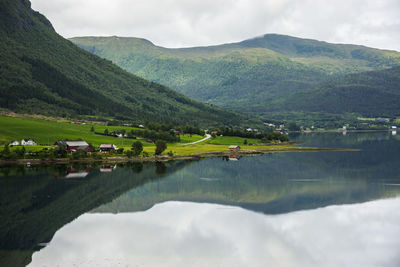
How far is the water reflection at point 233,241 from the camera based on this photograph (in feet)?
136

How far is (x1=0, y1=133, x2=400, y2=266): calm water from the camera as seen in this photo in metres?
42.9

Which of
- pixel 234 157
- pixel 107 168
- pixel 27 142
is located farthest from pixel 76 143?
pixel 234 157

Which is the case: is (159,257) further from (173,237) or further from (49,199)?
(49,199)

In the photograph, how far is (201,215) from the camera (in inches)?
2383

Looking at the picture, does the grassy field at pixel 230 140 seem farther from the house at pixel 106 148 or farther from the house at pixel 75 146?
the house at pixel 75 146

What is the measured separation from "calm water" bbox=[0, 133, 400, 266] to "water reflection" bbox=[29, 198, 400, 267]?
0.41 feet

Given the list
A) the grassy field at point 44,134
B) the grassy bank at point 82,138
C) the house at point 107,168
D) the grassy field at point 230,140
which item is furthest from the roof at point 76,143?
the grassy field at point 230,140

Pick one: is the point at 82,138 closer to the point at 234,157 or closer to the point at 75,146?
the point at 75,146

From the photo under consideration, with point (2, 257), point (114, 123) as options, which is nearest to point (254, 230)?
point (2, 257)

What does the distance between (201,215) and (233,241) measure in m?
13.2

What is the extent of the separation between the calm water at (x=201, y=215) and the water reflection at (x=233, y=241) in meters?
0.13

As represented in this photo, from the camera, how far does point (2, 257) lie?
133ft

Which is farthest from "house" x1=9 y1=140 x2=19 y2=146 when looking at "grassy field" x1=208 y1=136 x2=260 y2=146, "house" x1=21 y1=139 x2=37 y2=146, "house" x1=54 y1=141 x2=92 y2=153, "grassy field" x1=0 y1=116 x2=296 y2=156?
"grassy field" x1=208 y1=136 x2=260 y2=146

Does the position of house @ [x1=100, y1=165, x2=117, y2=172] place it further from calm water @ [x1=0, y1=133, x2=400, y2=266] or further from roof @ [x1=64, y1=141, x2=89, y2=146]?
roof @ [x1=64, y1=141, x2=89, y2=146]
